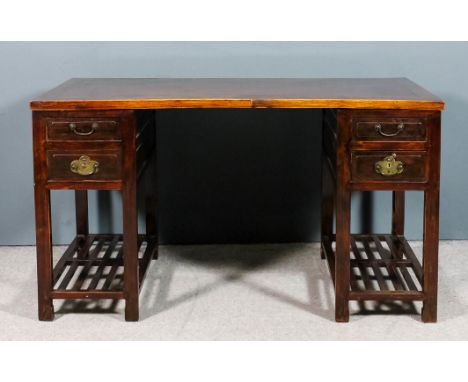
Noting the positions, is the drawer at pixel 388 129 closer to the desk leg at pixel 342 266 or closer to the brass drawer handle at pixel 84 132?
the desk leg at pixel 342 266

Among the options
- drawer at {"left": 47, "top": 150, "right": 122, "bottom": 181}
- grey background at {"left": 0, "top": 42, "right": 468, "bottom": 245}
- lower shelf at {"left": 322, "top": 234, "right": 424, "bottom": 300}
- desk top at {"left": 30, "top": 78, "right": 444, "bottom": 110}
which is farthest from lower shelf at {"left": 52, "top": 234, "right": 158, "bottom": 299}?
lower shelf at {"left": 322, "top": 234, "right": 424, "bottom": 300}

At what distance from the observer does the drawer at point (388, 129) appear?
3588 mm

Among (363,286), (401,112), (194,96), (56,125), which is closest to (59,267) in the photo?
(56,125)

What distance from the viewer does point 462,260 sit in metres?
4.62

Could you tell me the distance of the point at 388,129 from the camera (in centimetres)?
360

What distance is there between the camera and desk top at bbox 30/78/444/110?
3555mm

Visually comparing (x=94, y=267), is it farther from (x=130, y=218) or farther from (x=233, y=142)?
(x=233, y=142)

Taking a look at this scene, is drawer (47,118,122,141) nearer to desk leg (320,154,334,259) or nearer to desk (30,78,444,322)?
desk (30,78,444,322)

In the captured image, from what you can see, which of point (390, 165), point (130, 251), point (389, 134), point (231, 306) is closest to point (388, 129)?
point (389, 134)

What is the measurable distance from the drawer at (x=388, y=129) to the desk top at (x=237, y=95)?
6 cm

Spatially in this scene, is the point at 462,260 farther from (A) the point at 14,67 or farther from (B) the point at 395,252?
(A) the point at 14,67

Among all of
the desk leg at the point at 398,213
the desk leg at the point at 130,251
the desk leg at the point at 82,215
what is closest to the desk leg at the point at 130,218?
the desk leg at the point at 130,251

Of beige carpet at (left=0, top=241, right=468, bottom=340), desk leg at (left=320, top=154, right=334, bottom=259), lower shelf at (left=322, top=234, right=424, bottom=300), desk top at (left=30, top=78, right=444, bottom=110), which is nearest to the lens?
desk top at (left=30, top=78, right=444, bottom=110)

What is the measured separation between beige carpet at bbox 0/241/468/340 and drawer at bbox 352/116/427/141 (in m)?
0.78
